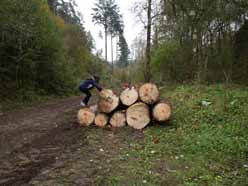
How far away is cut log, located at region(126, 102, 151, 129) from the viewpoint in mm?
8336

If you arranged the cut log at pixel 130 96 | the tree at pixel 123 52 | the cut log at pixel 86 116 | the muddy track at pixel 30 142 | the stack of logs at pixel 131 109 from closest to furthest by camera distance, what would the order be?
the muddy track at pixel 30 142, the stack of logs at pixel 131 109, the cut log at pixel 130 96, the cut log at pixel 86 116, the tree at pixel 123 52

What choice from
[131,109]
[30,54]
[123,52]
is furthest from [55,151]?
[123,52]

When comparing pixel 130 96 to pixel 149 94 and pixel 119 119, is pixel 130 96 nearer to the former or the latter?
pixel 149 94

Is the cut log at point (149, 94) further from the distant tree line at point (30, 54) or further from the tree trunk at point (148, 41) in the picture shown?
the tree trunk at point (148, 41)

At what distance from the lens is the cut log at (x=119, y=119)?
855cm

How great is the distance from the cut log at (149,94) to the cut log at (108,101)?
755 mm

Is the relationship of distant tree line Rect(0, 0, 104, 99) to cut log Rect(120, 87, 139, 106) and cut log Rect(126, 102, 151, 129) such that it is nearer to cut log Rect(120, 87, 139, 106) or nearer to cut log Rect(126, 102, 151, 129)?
cut log Rect(120, 87, 139, 106)

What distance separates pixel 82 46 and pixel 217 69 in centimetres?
1746

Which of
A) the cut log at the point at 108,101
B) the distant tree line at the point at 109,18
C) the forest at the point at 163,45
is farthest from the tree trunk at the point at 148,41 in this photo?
the distant tree line at the point at 109,18

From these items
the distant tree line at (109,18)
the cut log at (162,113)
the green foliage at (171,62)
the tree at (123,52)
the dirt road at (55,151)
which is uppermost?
the distant tree line at (109,18)

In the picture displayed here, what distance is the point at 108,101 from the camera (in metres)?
8.56

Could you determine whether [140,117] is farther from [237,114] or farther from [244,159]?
[244,159]

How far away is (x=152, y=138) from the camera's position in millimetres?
7277

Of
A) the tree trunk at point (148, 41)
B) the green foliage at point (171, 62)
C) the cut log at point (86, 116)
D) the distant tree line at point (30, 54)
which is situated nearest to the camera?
the cut log at point (86, 116)
